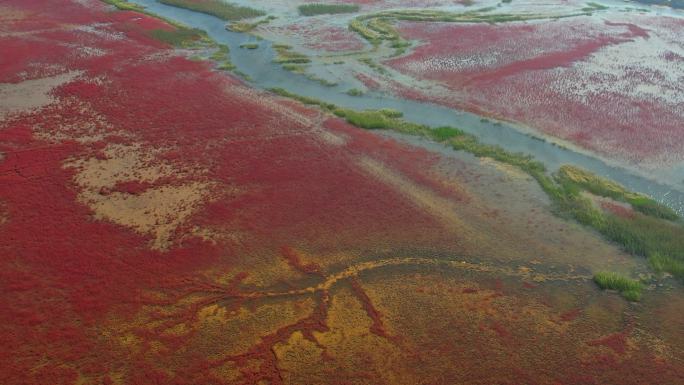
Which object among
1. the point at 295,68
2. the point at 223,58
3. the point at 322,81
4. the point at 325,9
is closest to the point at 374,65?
the point at 322,81

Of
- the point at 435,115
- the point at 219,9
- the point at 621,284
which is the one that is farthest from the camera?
the point at 219,9

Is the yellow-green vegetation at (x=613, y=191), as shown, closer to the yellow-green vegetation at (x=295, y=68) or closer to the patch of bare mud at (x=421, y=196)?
the patch of bare mud at (x=421, y=196)

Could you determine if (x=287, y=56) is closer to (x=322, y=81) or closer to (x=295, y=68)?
(x=295, y=68)

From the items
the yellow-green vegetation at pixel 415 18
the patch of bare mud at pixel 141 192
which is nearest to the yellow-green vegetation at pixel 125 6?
the yellow-green vegetation at pixel 415 18

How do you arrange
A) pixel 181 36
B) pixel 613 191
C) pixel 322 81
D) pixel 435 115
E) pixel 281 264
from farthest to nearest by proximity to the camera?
pixel 181 36
pixel 322 81
pixel 435 115
pixel 613 191
pixel 281 264

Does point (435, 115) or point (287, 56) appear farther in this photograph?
point (287, 56)

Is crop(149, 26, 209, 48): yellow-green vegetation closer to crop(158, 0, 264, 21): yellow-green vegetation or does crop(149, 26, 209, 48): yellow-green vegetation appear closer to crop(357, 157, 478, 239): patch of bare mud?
crop(158, 0, 264, 21): yellow-green vegetation
